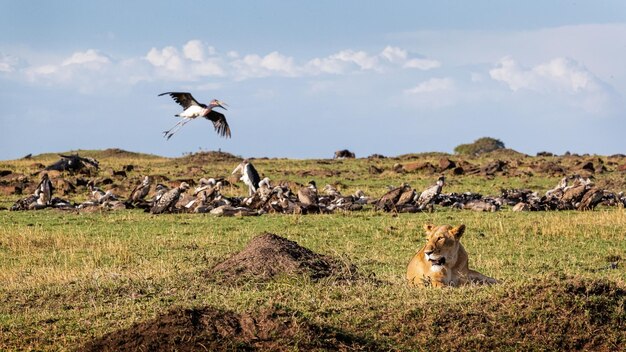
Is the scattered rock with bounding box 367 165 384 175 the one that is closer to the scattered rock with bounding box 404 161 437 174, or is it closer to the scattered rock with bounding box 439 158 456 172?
the scattered rock with bounding box 404 161 437 174

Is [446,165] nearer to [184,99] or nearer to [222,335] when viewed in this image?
[184,99]

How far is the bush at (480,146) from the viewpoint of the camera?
58781 millimetres

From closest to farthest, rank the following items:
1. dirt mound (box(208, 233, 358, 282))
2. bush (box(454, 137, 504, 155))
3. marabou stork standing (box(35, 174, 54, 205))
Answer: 1. dirt mound (box(208, 233, 358, 282))
2. marabou stork standing (box(35, 174, 54, 205))
3. bush (box(454, 137, 504, 155))

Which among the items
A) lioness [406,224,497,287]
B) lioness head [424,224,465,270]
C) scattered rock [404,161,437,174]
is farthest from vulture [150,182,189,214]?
scattered rock [404,161,437,174]

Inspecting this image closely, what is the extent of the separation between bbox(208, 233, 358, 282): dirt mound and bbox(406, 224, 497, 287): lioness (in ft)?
3.78

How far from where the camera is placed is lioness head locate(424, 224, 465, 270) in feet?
33.3

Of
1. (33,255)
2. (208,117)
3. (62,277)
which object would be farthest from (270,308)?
(208,117)

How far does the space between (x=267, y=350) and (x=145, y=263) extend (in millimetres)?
6207

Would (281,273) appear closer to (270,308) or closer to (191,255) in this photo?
(270,308)

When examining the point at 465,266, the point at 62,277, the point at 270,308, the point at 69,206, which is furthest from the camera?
the point at 69,206

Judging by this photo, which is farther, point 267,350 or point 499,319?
point 499,319

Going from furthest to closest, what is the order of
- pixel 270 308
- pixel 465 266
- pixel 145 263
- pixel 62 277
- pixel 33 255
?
pixel 33 255
pixel 145 263
pixel 62 277
pixel 465 266
pixel 270 308

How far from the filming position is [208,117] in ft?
69.8

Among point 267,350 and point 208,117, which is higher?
point 208,117
